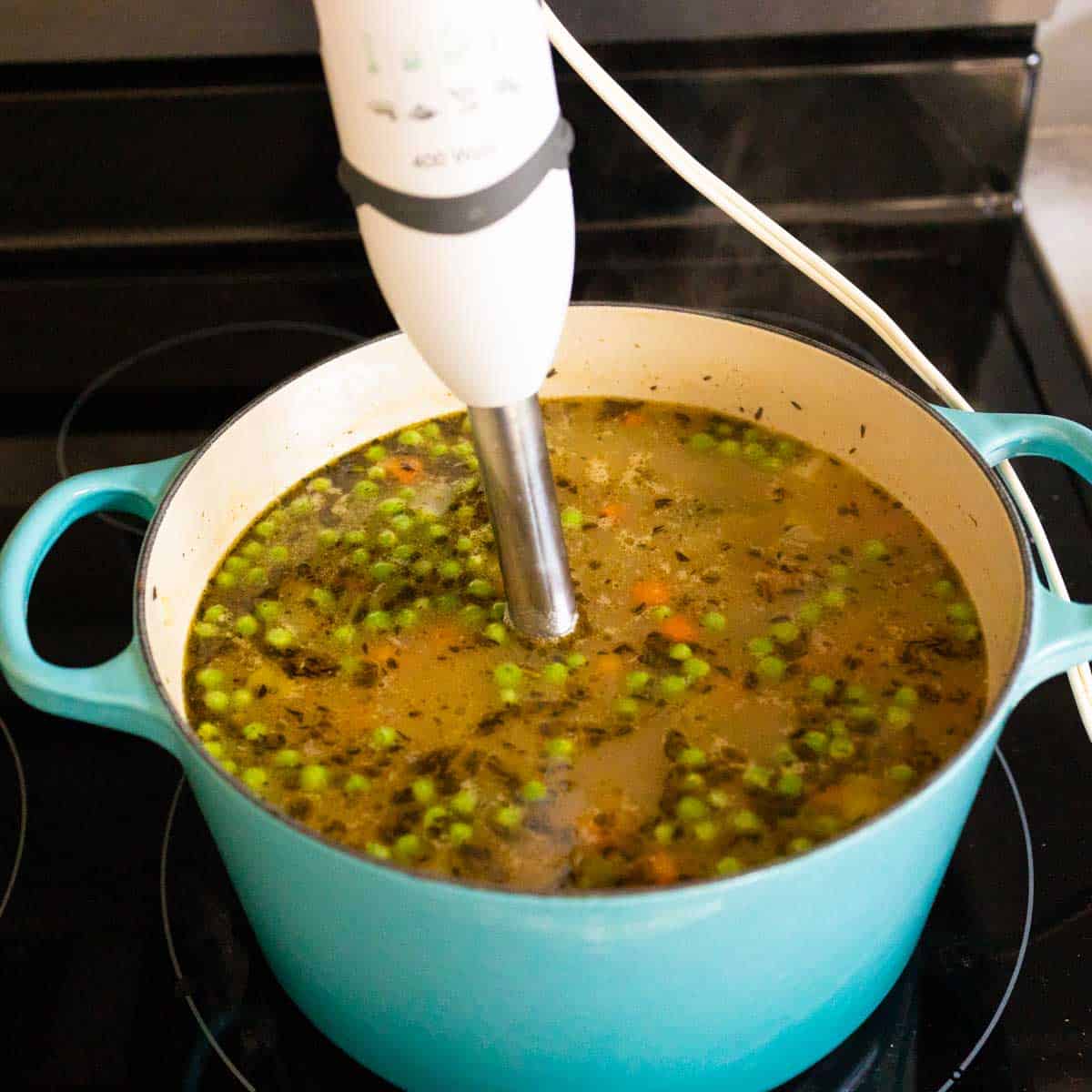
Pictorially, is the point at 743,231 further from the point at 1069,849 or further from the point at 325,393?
the point at 1069,849

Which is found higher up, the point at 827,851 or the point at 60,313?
the point at 827,851

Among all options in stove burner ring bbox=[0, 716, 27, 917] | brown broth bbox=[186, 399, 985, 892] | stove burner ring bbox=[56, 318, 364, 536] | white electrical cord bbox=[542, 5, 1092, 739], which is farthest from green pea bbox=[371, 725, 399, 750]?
stove burner ring bbox=[56, 318, 364, 536]

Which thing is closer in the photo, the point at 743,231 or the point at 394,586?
the point at 394,586

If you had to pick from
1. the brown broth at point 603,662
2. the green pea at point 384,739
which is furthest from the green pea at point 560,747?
the green pea at point 384,739

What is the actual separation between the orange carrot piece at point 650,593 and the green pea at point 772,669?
0.33 ft

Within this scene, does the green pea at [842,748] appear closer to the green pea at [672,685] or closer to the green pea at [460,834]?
the green pea at [672,685]

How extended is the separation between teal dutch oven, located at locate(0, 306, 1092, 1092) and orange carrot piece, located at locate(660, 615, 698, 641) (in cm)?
22

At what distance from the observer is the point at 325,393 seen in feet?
3.59

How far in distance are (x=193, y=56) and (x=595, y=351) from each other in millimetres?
591

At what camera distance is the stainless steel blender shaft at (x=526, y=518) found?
0.81 meters

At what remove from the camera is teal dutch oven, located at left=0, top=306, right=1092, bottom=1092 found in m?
0.66

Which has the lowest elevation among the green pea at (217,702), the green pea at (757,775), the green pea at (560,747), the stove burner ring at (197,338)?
the stove burner ring at (197,338)

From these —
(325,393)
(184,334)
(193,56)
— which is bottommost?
(184,334)

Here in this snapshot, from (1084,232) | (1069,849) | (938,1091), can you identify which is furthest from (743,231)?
(938,1091)
